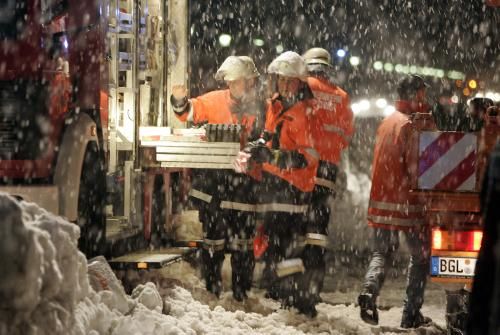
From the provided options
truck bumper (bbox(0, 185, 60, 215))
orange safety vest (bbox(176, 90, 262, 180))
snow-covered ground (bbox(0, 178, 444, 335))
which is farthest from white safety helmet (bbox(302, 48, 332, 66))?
truck bumper (bbox(0, 185, 60, 215))

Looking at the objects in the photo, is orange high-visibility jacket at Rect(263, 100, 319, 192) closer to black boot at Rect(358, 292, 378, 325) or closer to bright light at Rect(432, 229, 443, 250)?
black boot at Rect(358, 292, 378, 325)

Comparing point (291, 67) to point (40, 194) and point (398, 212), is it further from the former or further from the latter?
point (40, 194)

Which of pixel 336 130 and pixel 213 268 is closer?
pixel 336 130

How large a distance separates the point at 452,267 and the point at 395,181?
4.73 feet

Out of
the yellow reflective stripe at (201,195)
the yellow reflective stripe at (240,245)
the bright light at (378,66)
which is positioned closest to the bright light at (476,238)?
the yellow reflective stripe at (240,245)

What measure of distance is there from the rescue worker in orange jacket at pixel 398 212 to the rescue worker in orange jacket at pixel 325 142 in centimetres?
44

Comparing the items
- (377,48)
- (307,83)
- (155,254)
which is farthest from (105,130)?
(377,48)

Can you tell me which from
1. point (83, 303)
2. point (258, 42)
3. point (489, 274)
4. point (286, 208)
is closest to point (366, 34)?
point (258, 42)

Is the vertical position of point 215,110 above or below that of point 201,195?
above

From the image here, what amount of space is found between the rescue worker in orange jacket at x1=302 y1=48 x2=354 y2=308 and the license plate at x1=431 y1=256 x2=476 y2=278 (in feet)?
5.99

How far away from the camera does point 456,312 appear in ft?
19.1

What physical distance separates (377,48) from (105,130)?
47.2ft

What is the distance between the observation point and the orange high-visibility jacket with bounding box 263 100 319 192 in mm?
7023

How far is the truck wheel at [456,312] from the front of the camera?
5.78m
